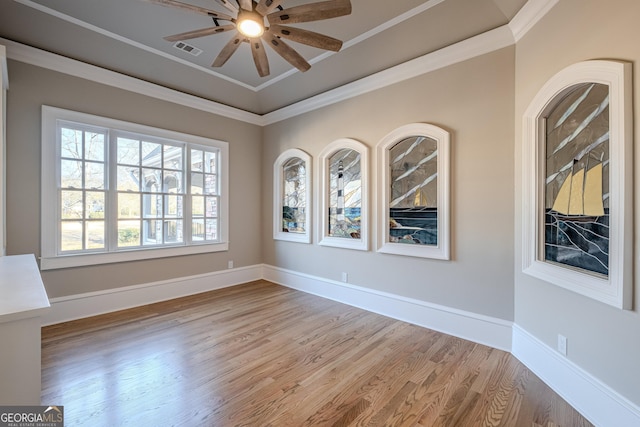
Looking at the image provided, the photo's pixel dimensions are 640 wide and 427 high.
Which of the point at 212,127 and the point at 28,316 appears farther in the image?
the point at 212,127

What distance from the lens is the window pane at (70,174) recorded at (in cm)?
325

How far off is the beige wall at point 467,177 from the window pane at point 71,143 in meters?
3.55

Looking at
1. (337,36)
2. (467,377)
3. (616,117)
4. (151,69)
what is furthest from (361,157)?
(151,69)

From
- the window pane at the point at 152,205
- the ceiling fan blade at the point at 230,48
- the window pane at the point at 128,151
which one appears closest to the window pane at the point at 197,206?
the window pane at the point at 152,205

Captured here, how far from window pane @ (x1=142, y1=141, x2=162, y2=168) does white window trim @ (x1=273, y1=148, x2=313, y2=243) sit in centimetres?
182

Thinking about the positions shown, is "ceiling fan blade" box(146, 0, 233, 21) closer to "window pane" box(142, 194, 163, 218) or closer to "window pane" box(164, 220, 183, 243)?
"window pane" box(142, 194, 163, 218)

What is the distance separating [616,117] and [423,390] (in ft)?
7.19

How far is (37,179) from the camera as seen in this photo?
3.06m

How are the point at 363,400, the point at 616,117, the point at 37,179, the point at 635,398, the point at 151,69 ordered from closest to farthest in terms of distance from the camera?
the point at 635,398
the point at 616,117
the point at 363,400
the point at 37,179
the point at 151,69

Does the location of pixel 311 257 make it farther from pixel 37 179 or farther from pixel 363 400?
pixel 37 179

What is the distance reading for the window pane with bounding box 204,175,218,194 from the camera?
4574 millimetres

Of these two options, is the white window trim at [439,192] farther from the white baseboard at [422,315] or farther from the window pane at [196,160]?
the window pane at [196,160]

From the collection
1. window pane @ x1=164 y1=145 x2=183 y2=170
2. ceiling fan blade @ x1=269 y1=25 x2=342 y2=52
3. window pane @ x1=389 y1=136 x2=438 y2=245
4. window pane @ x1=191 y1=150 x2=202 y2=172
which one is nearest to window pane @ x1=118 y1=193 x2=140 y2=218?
window pane @ x1=164 y1=145 x2=183 y2=170

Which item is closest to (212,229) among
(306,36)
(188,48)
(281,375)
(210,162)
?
(210,162)
